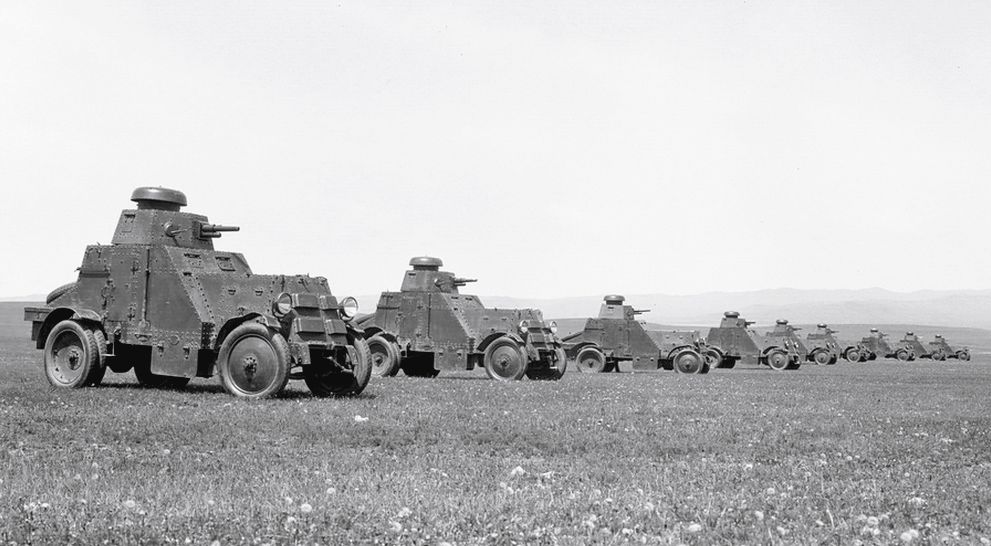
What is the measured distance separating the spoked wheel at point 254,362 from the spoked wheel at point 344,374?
915mm

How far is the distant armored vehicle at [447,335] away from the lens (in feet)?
91.5

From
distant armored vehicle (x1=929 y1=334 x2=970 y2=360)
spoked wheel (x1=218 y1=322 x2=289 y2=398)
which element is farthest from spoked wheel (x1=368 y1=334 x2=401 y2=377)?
distant armored vehicle (x1=929 y1=334 x2=970 y2=360)

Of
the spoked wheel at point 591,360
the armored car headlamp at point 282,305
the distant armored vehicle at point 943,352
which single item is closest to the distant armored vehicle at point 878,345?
the distant armored vehicle at point 943,352

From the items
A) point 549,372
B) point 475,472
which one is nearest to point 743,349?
point 549,372

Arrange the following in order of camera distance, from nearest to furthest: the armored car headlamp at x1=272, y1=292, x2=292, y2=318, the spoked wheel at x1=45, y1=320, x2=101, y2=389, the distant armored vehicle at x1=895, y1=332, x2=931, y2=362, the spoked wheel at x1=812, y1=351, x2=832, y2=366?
the armored car headlamp at x1=272, y1=292, x2=292, y2=318, the spoked wheel at x1=45, y1=320, x2=101, y2=389, the spoked wheel at x1=812, y1=351, x2=832, y2=366, the distant armored vehicle at x1=895, y1=332, x2=931, y2=362

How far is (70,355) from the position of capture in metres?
18.6

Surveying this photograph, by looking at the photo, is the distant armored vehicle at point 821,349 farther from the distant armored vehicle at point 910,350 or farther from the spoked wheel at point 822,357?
the distant armored vehicle at point 910,350

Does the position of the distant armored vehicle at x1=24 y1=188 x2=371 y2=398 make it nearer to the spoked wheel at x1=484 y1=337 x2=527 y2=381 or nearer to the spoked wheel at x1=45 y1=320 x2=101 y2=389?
the spoked wheel at x1=45 y1=320 x2=101 y2=389

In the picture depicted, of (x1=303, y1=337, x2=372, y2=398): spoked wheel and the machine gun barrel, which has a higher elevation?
the machine gun barrel

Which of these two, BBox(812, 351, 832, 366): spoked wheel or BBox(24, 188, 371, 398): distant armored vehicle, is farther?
BBox(812, 351, 832, 366): spoked wheel

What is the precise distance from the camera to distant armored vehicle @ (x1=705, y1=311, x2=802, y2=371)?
156 feet

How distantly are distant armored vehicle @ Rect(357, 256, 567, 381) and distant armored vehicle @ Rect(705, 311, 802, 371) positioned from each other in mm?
19952

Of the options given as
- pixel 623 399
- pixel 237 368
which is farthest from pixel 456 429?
pixel 623 399

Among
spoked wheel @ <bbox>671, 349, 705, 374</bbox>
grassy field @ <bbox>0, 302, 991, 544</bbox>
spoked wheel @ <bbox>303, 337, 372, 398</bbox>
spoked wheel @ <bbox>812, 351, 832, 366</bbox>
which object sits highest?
spoked wheel @ <bbox>303, 337, 372, 398</bbox>
